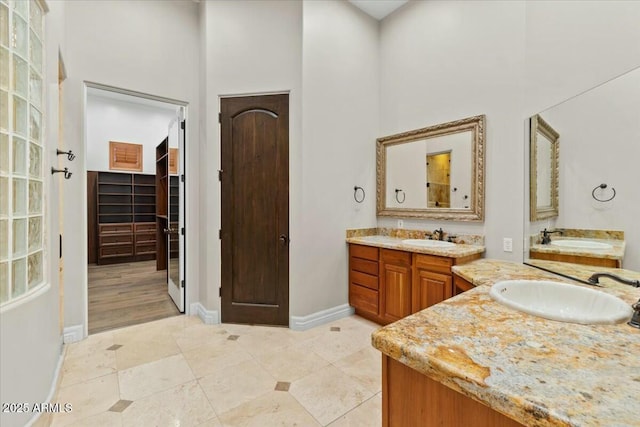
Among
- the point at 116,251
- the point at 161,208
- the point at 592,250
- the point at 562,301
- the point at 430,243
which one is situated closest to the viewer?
the point at 562,301

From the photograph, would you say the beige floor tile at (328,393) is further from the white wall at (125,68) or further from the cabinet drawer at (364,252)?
the white wall at (125,68)

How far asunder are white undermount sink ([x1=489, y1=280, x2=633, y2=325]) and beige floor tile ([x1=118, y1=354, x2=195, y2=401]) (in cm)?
216

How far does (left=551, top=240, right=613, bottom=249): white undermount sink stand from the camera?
146cm

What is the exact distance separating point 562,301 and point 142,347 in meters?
3.11

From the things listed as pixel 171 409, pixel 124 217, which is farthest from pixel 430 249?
pixel 124 217

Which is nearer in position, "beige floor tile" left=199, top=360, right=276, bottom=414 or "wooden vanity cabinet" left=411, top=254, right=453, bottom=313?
"beige floor tile" left=199, top=360, right=276, bottom=414

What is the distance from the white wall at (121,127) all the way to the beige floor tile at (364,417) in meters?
6.08

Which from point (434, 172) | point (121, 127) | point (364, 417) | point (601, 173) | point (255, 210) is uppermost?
point (121, 127)

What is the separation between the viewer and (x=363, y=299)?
3199 millimetres

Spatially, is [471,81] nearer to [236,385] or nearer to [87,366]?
[236,385]

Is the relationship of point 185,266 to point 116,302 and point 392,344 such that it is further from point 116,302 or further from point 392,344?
point 392,344

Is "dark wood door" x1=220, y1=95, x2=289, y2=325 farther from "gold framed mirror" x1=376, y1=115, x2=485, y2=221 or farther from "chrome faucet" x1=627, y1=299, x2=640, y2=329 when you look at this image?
"chrome faucet" x1=627, y1=299, x2=640, y2=329

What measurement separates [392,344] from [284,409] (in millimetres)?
1328

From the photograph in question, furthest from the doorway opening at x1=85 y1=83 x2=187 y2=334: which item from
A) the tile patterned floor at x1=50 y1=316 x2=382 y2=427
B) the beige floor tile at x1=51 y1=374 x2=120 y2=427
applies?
the beige floor tile at x1=51 y1=374 x2=120 y2=427
